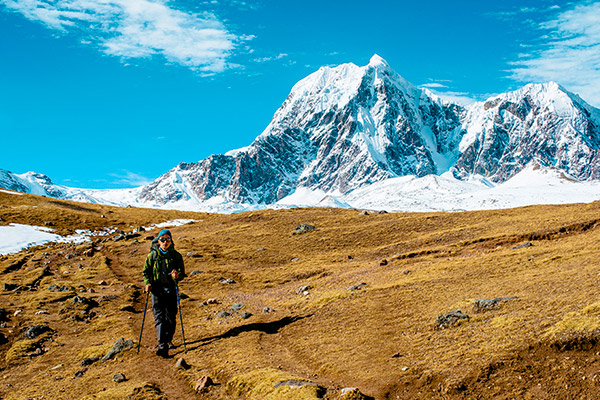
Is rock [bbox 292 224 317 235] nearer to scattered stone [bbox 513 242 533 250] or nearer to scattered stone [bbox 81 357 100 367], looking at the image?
scattered stone [bbox 513 242 533 250]

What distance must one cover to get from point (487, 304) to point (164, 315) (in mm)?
14354

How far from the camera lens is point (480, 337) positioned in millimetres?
16516

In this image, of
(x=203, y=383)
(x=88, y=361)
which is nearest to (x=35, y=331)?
(x=88, y=361)

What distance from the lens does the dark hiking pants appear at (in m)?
19.2

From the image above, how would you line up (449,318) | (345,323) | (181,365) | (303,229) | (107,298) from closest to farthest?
(181,365) → (449,318) → (345,323) → (107,298) → (303,229)

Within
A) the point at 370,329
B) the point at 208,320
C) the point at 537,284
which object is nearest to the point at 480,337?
the point at 370,329

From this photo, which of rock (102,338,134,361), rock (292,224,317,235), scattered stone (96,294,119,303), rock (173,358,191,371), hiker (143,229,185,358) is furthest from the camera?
rock (292,224,317,235)

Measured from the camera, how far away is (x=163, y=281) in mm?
19719

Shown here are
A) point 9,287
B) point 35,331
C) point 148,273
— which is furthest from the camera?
point 9,287

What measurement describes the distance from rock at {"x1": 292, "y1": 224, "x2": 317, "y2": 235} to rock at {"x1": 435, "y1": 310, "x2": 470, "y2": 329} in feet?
138

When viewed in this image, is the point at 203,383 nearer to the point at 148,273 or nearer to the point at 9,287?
the point at 148,273

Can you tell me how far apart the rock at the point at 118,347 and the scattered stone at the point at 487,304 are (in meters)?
15.5

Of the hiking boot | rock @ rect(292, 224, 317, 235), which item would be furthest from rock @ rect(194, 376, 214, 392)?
rock @ rect(292, 224, 317, 235)

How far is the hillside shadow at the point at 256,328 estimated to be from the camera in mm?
20641
